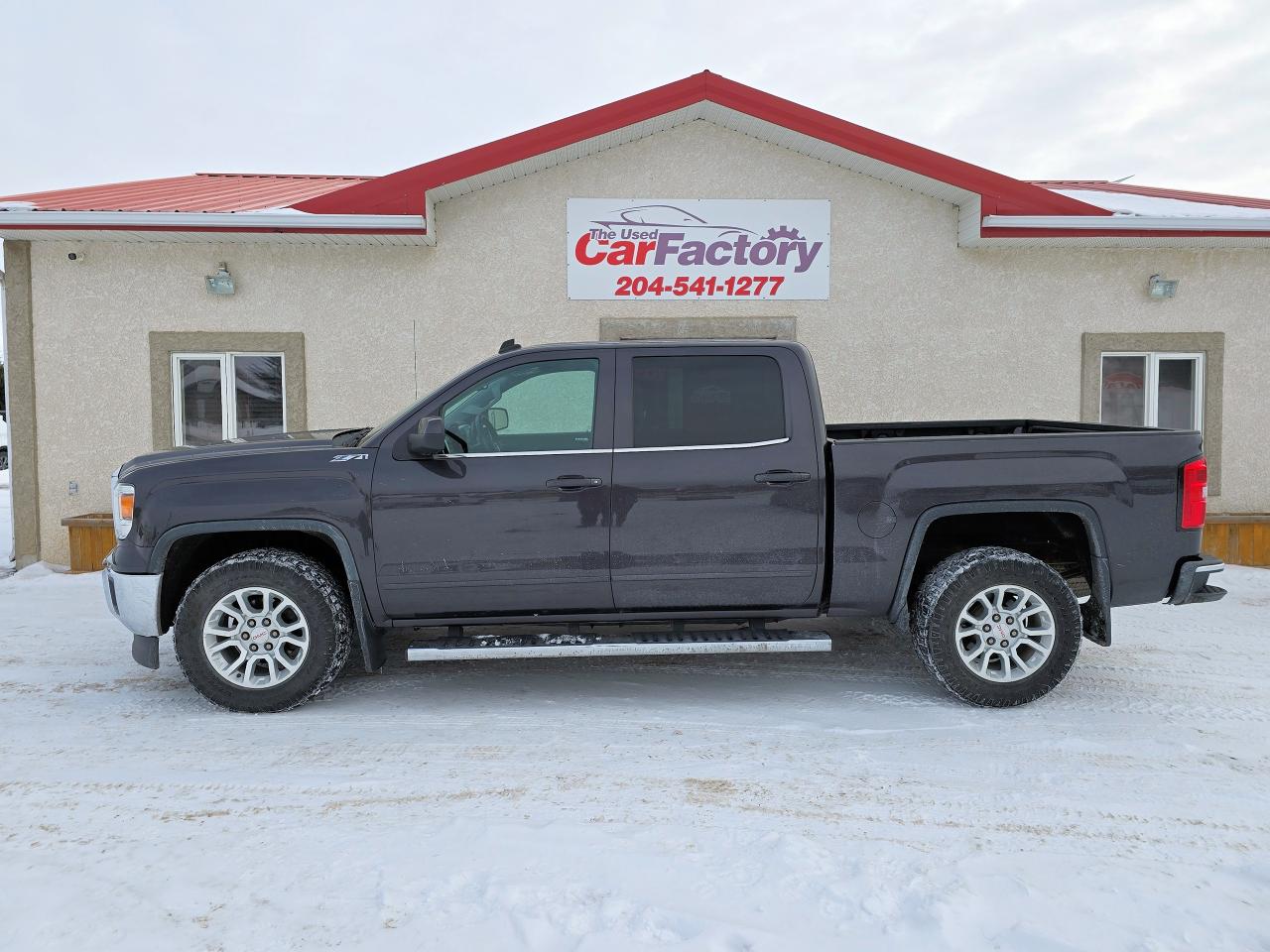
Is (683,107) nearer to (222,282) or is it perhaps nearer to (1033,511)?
(222,282)

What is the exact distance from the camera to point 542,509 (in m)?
4.37

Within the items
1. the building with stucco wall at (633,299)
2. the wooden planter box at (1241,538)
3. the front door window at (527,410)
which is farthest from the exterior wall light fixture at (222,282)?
the wooden planter box at (1241,538)

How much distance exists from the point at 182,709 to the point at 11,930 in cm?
203

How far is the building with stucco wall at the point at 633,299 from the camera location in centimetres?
823

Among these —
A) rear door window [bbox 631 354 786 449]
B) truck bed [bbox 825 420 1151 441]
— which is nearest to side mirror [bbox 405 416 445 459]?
rear door window [bbox 631 354 786 449]

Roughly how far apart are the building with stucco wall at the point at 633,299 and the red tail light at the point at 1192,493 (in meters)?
4.42

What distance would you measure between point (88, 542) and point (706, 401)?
6838mm

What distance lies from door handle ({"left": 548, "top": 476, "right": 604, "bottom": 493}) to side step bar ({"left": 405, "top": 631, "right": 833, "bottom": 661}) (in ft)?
2.55

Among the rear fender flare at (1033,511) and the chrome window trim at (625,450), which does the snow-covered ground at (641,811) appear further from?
the chrome window trim at (625,450)

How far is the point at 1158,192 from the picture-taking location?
10938 millimetres

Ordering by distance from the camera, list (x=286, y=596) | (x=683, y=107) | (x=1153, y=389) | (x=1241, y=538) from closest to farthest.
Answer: (x=286, y=596), (x=683, y=107), (x=1241, y=538), (x=1153, y=389)

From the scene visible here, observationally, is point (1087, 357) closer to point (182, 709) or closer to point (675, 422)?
point (675, 422)

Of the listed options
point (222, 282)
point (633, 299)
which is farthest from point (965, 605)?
point (222, 282)

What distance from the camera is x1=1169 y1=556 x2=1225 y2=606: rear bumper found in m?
4.39
